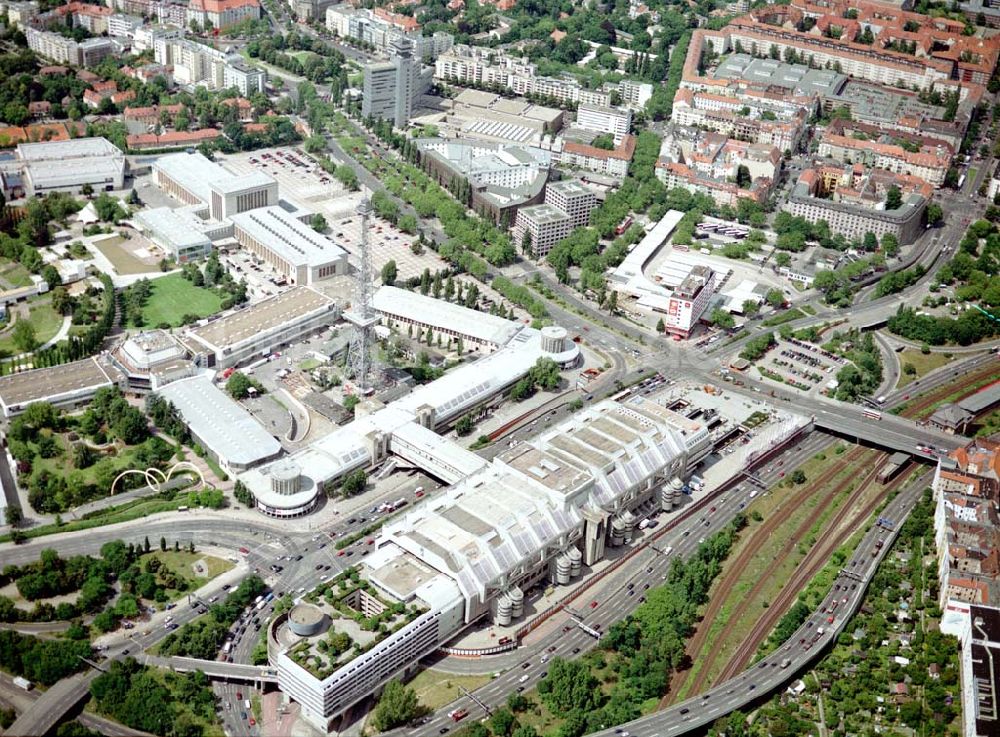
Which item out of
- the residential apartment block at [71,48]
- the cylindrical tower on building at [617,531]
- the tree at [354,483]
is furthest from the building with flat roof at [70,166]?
the cylindrical tower on building at [617,531]

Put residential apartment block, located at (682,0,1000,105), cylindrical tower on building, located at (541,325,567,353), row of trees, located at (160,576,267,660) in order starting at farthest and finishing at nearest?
residential apartment block, located at (682,0,1000,105) < cylindrical tower on building, located at (541,325,567,353) < row of trees, located at (160,576,267,660)

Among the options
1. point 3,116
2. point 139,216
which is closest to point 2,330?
point 139,216

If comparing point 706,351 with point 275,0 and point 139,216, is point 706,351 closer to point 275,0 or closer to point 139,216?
point 139,216

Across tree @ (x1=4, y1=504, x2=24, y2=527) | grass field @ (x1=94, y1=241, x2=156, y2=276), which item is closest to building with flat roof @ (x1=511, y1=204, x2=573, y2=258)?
grass field @ (x1=94, y1=241, x2=156, y2=276)

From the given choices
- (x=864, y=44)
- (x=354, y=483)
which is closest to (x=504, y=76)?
(x=864, y=44)

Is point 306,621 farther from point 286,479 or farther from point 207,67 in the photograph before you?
point 207,67

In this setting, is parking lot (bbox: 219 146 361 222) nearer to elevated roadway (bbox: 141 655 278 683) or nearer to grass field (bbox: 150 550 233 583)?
grass field (bbox: 150 550 233 583)
